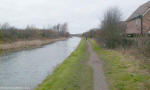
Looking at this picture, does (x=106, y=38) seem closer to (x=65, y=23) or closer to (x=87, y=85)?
(x=87, y=85)

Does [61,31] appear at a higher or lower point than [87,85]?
higher

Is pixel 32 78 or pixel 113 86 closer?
pixel 113 86

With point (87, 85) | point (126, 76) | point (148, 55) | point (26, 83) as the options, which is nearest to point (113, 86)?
point (87, 85)

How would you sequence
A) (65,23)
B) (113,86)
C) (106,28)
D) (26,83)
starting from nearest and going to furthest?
(113,86)
(26,83)
(106,28)
(65,23)

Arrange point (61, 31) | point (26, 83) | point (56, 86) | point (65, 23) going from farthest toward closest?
point (65, 23) < point (61, 31) < point (26, 83) < point (56, 86)

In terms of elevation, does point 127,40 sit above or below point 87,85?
above

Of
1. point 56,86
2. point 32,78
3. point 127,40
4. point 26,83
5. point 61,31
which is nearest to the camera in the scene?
point 56,86

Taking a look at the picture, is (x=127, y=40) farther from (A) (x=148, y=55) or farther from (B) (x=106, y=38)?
(A) (x=148, y=55)

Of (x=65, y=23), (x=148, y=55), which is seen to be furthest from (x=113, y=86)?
(x=65, y=23)

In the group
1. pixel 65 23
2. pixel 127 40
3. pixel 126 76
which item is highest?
pixel 65 23

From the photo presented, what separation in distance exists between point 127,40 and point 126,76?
1353 cm

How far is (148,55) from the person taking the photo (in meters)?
12.5

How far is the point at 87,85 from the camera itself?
6.80m

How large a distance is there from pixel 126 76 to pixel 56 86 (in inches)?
153
